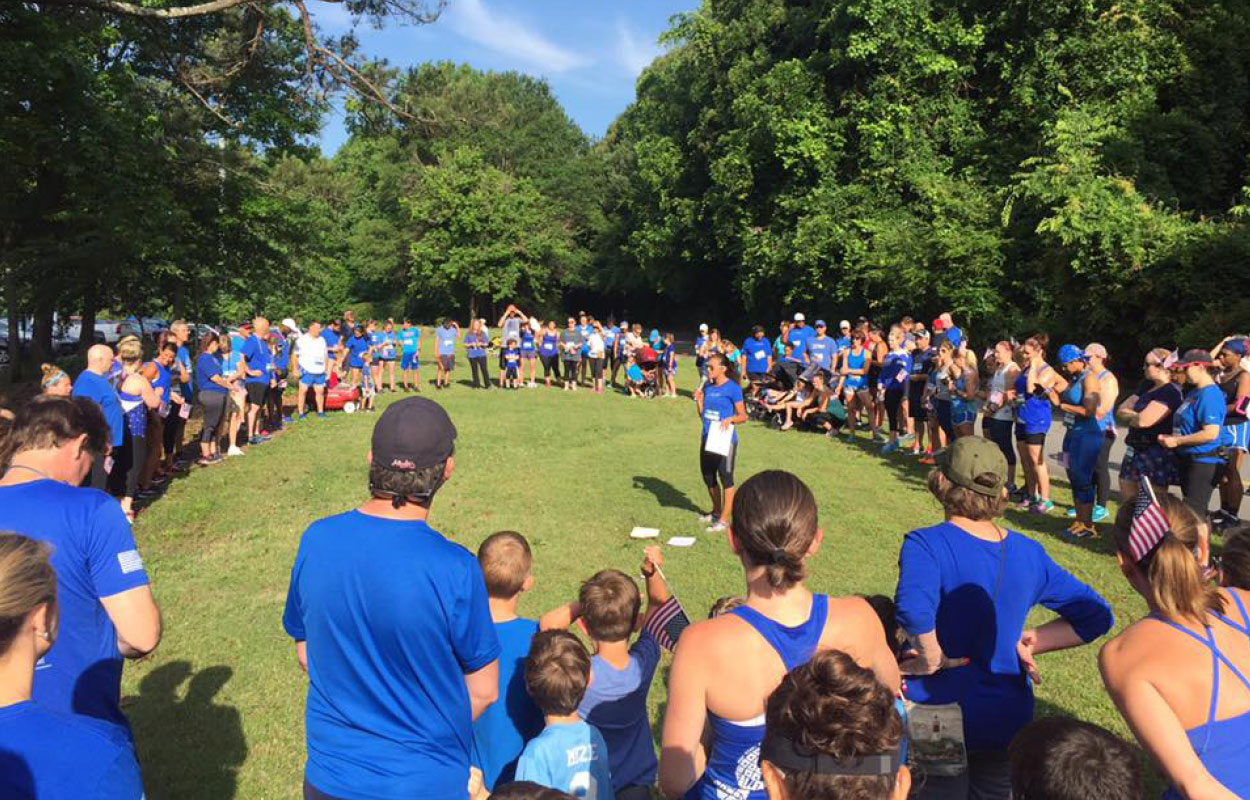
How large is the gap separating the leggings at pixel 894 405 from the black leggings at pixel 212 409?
416 inches

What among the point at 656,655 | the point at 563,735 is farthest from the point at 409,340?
the point at 563,735

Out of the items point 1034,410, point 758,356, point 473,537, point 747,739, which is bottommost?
point 473,537

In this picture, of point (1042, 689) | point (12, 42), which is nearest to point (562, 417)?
point (12, 42)

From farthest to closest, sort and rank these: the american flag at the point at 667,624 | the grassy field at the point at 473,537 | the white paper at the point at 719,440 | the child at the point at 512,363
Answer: the child at the point at 512,363
the white paper at the point at 719,440
the grassy field at the point at 473,537
the american flag at the point at 667,624

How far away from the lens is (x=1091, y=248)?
1816 cm

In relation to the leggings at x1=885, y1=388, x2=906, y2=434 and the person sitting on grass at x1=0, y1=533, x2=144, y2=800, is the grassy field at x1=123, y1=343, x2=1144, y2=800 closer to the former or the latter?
the leggings at x1=885, y1=388, x2=906, y2=434

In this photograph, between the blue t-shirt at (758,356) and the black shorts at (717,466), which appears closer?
the black shorts at (717,466)

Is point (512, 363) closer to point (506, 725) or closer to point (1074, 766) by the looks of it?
point (506, 725)

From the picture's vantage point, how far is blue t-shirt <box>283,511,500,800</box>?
2.35 metres

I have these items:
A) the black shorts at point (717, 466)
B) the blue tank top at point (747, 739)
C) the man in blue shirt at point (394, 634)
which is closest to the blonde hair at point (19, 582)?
the man in blue shirt at point (394, 634)

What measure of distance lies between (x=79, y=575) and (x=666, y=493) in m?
8.22

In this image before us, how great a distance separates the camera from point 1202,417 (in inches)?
282

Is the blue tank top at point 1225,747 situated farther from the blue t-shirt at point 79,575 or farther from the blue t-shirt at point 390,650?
the blue t-shirt at point 79,575

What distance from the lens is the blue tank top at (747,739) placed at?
2.16 meters
